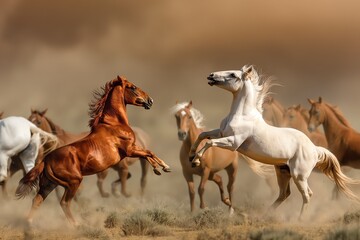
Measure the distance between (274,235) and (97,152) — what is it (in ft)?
11.1

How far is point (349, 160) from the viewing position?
16.1m

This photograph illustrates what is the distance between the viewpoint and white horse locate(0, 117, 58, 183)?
1445cm

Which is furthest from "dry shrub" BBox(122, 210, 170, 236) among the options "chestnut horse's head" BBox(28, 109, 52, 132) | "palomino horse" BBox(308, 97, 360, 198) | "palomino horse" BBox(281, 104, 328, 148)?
"palomino horse" BBox(281, 104, 328, 148)

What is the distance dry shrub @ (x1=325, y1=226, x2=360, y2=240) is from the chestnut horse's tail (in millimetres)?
4528

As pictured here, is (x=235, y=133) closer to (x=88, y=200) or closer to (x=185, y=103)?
(x=185, y=103)

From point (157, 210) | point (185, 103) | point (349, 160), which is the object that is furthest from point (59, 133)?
point (349, 160)

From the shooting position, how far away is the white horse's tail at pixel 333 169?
40.2 ft

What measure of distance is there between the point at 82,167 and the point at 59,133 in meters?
6.50

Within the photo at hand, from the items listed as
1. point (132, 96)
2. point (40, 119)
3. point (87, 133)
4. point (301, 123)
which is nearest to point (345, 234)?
point (132, 96)

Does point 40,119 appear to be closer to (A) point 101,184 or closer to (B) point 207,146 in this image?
(A) point 101,184

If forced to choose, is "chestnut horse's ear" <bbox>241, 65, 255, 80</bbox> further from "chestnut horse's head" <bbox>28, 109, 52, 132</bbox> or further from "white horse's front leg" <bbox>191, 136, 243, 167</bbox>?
"chestnut horse's head" <bbox>28, 109, 52, 132</bbox>

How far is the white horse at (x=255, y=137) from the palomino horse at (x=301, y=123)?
5.55m

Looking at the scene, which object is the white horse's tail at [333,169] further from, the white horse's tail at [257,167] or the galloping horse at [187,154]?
the galloping horse at [187,154]

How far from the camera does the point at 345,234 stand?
29.1 ft
